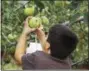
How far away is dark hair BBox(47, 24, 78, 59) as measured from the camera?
5.14 feet

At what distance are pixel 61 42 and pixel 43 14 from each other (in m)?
0.76

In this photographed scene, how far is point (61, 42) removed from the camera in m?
1.57

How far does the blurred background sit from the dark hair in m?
0.15

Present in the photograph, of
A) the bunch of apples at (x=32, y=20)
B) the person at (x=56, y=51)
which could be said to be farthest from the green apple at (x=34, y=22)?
the person at (x=56, y=51)

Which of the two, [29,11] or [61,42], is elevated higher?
[29,11]

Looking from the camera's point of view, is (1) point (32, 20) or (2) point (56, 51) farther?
(1) point (32, 20)

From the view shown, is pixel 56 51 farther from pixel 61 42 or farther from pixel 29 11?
pixel 29 11

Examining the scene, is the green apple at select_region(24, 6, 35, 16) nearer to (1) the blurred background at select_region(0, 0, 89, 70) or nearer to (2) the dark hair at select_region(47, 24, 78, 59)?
(1) the blurred background at select_region(0, 0, 89, 70)

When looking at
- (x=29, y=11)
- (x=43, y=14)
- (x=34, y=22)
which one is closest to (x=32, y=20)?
(x=34, y=22)

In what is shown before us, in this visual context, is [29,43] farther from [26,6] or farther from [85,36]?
[85,36]

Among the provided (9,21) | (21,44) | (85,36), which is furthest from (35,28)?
(85,36)

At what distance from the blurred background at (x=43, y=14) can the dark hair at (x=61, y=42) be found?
0.49ft

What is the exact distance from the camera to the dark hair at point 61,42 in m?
1.57

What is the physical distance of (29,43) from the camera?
7.08 feet
